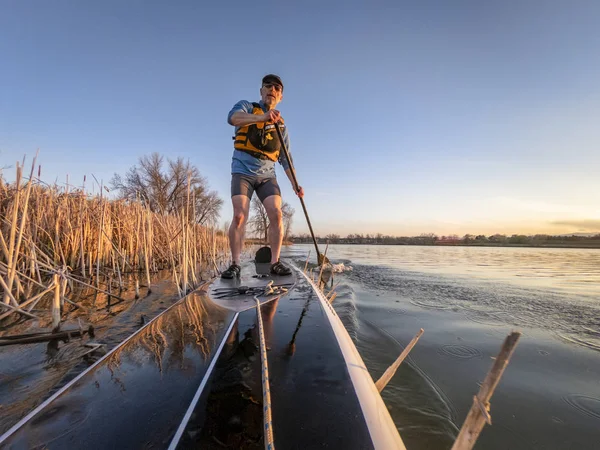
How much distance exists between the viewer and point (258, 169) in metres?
3.32

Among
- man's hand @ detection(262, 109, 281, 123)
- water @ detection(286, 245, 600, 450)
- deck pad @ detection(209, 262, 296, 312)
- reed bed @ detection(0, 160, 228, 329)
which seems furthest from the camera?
reed bed @ detection(0, 160, 228, 329)

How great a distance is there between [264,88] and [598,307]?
445cm

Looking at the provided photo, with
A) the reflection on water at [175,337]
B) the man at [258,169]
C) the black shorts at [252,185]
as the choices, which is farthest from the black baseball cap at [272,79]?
the reflection on water at [175,337]

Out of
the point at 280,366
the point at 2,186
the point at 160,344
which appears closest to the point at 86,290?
the point at 2,186

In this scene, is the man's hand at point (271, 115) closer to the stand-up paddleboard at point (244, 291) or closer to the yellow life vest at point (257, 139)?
the yellow life vest at point (257, 139)

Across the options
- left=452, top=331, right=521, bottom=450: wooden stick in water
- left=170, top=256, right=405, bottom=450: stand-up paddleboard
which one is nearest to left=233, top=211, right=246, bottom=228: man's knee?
left=170, top=256, right=405, bottom=450: stand-up paddleboard

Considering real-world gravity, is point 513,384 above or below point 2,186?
below

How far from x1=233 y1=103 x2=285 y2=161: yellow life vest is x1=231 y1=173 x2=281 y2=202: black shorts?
0.97 feet

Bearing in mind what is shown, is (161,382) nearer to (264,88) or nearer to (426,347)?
(426,347)

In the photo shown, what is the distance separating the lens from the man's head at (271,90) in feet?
10.7

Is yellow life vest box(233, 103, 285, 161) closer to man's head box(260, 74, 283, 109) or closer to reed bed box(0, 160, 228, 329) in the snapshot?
man's head box(260, 74, 283, 109)

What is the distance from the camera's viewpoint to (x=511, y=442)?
94 cm

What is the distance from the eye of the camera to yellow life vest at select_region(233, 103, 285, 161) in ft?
10.6

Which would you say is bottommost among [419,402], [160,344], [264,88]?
[419,402]
